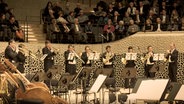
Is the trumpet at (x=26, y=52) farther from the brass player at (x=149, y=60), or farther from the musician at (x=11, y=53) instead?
the brass player at (x=149, y=60)

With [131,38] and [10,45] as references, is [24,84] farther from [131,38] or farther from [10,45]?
[131,38]

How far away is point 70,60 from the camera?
18891mm

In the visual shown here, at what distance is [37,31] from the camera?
2167 cm

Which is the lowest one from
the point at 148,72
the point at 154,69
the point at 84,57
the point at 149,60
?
the point at 148,72

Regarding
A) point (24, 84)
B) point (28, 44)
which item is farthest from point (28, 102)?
point (28, 44)

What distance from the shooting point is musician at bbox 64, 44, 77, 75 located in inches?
734

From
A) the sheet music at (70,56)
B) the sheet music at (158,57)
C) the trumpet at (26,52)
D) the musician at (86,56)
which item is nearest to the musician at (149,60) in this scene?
the sheet music at (158,57)

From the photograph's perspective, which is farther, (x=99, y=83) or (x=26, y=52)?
(x=26, y=52)

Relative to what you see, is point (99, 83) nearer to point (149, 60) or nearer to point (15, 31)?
point (149, 60)

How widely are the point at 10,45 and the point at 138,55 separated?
19.5 ft

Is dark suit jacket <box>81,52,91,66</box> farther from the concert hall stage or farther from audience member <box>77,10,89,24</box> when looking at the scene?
audience member <box>77,10,89,24</box>

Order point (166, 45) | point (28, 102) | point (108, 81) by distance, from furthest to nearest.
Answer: point (166, 45)
point (108, 81)
point (28, 102)

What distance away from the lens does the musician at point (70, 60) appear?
61.1 ft

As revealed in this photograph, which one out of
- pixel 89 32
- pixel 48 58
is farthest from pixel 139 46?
pixel 48 58
